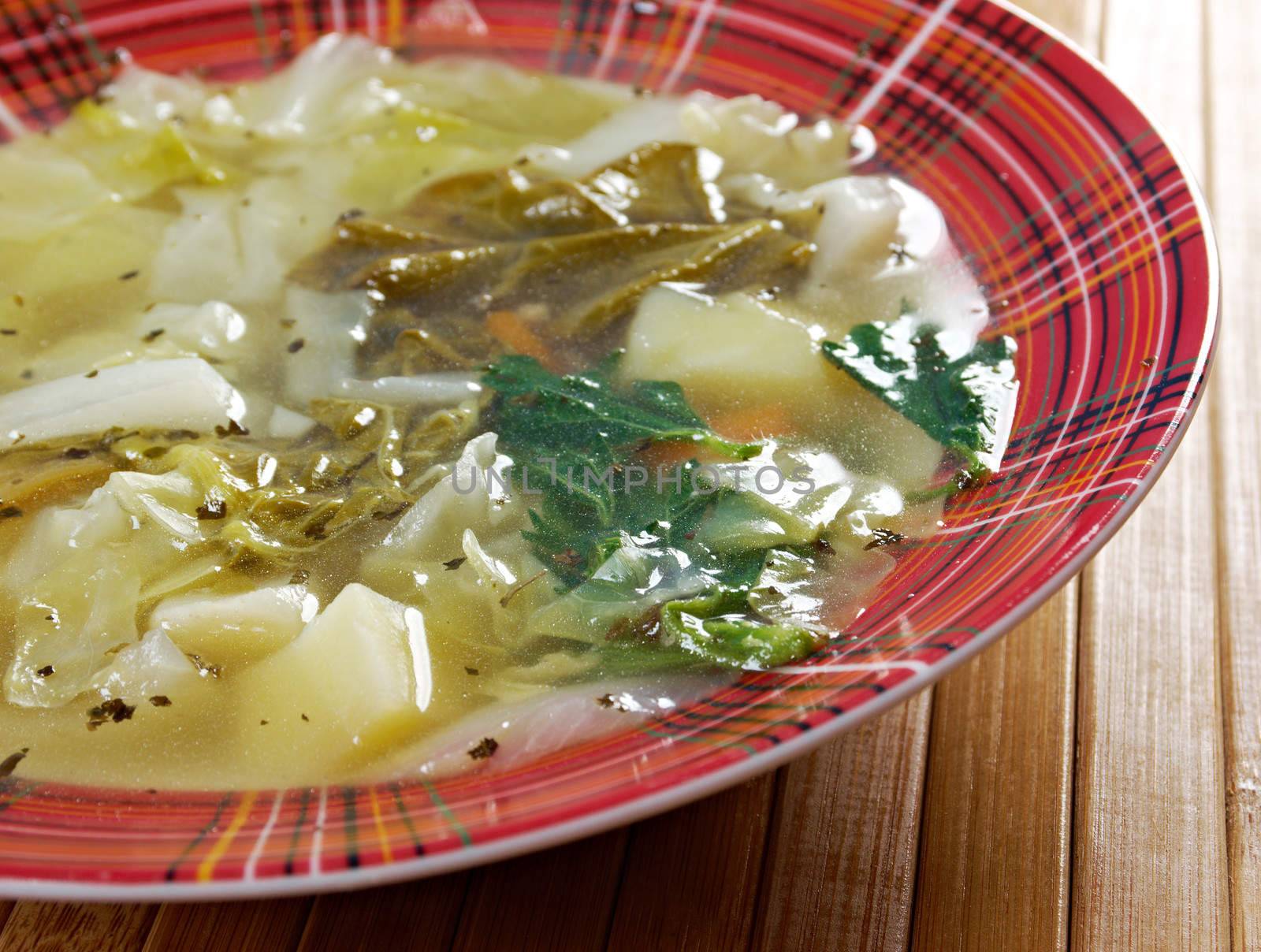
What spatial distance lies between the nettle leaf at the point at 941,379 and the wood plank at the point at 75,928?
1.47 m

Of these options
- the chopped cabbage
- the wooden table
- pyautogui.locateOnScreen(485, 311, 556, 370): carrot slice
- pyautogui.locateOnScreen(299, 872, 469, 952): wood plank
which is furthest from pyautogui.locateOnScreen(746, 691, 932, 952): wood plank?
the chopped cabbage

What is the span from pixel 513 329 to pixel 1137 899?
4.92 ft

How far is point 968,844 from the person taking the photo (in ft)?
5.72

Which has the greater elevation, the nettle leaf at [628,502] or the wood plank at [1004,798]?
the nettle leaf at [628,502]

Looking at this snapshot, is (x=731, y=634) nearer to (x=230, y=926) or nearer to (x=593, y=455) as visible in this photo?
(x=593, y=455)

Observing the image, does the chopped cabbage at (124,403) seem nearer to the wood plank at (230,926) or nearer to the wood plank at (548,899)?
the wood plank at (230,926)

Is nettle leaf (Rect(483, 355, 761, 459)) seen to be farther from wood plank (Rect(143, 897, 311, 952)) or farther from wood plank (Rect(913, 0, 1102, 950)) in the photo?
wood plank (Rect(143, 897, 311, 952))

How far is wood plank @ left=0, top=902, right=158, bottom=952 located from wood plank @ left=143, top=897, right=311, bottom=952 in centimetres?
3

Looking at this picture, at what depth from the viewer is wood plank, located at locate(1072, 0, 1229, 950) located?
5.53ft

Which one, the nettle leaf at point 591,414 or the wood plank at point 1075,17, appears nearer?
the nettle leaf at point 591,414

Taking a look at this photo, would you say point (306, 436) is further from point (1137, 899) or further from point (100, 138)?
point (1137, 899)

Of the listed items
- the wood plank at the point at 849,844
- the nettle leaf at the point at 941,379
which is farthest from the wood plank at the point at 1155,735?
the nettle leaf at the point at 941,379

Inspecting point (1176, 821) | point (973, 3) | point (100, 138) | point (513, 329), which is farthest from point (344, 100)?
point (1176, 821)

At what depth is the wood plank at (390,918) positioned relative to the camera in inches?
64.2
